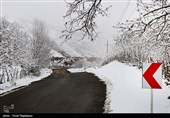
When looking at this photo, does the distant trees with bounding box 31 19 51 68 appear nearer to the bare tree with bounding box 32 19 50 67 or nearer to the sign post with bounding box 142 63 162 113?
the bare tree with bounding box 32 19 50 67

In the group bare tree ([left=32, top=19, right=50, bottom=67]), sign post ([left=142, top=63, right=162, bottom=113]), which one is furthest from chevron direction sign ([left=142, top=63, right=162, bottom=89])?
bare tree ([left=32, top=19, right=50, bottom=67])

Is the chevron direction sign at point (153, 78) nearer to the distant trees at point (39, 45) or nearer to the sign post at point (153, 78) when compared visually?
the sign post at point (153, 78)

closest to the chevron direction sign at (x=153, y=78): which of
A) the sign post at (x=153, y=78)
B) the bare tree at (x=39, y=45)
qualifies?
the sign post at (x=153, y=78)

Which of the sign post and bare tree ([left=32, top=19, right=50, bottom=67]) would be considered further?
bare tree ([left=32, top=19, right=50, bottom=67])

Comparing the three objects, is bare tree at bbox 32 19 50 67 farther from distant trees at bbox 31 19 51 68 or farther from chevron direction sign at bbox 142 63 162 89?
chevron direction sign at bbox 142 63 162 89

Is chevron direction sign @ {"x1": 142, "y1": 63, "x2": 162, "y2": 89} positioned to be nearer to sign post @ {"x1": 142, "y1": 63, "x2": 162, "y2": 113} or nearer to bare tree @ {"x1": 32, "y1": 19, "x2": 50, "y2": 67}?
sign post @ {"x1": 142, "y1": 63, "x2": 162, "y2": 113}

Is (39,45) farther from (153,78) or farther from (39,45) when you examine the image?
(153,78)

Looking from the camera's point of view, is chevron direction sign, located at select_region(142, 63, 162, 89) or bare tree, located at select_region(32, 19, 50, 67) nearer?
chevron direction sign, located at select_region(142, 63, 162, 89)

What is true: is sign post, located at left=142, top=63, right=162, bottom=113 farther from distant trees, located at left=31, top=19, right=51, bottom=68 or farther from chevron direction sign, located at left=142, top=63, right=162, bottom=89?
distant trees, located at left=31, top=19, right=51, bottom=68

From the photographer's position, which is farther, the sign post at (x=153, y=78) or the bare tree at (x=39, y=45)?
the bare tree at (x=39, y=45)

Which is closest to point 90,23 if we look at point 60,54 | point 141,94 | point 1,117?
point 1,117

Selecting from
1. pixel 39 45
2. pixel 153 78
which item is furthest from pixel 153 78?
pixel 39 45

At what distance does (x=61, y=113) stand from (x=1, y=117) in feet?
6.68

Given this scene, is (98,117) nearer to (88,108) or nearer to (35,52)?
(88,108)
